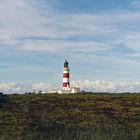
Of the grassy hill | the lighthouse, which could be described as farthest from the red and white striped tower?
the grassy hill

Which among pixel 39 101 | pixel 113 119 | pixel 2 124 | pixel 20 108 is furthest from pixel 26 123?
pixel 39 101

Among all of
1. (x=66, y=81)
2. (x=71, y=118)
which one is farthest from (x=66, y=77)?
(x=71, y=118)

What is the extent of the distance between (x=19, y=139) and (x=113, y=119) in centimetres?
1544

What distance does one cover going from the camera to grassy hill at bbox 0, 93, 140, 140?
22.5m

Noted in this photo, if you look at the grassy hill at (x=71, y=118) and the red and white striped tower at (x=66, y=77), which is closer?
the grassy hill at (x=71, y=118)

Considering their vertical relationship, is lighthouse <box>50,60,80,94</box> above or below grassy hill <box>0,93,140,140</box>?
above

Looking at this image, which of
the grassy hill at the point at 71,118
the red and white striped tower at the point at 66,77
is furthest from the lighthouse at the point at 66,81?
the grassy hill at the point at 71,118

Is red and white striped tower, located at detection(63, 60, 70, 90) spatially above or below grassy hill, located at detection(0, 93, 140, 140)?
above

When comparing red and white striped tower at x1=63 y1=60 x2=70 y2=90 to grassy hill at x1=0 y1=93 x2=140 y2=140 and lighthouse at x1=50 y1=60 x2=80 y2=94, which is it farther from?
grassy hill at x1=0 y1=93 x2=140 y2=140

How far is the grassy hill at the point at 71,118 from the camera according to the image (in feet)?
73.8

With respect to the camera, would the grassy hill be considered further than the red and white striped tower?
No

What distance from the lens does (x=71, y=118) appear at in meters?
34.1

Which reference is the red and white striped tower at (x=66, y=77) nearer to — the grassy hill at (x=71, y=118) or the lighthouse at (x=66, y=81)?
the lighthouse at (x=66, y=81)

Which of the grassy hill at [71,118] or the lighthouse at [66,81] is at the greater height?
the lighthouse at [66,81]
